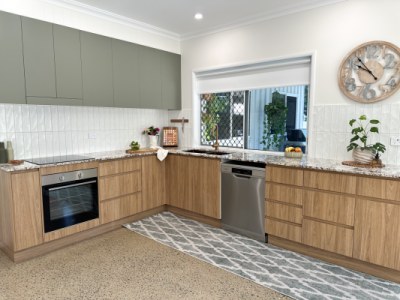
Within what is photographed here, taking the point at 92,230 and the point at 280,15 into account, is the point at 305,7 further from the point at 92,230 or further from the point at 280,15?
the point at 92,230

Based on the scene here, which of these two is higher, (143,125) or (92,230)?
(143,125)

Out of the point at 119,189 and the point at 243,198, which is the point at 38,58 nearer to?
the point at 119,189

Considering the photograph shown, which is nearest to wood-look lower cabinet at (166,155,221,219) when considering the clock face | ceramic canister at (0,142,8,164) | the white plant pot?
the white plant pot

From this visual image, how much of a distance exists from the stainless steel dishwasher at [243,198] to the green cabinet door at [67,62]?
6.48 feet

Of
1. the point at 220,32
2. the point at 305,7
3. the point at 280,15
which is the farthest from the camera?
the point at 220,32

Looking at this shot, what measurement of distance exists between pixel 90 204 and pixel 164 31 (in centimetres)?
271

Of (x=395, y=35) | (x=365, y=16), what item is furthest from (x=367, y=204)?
(x=365, y=16)

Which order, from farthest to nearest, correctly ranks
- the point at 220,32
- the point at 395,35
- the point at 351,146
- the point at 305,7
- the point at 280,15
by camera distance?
the point at 220,32 < the point at 280,15 < the point at 305,7 < the point at 351,146 < the point at 395,35

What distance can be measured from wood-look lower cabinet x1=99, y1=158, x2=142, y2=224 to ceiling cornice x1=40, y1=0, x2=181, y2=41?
5.99ft

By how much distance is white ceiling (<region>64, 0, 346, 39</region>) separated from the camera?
3137 millimetres

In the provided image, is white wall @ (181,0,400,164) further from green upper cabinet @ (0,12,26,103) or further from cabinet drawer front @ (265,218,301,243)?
green upper cabinet @ (0,12,26,103)

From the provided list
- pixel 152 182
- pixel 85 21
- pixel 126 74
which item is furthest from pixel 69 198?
→ pixel 85 21

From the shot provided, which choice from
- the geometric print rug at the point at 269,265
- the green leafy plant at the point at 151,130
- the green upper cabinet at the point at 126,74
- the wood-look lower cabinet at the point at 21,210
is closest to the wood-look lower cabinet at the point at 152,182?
the geometric print rug at the point at 269,265

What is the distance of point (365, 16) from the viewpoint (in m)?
2.81
